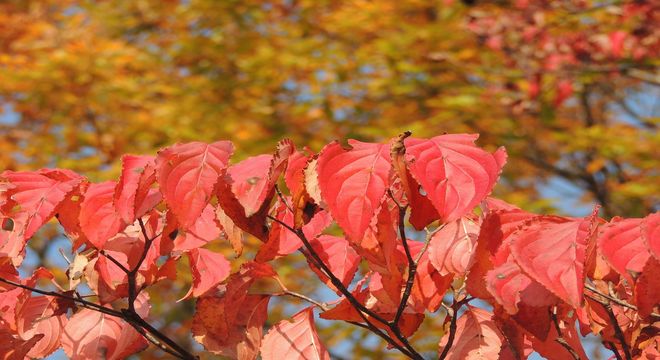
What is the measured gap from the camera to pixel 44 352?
1355 mm

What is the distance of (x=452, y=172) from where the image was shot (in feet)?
3.35

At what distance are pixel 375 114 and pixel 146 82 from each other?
2179 mm

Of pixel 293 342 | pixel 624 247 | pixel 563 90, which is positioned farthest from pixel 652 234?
pixel 563 90

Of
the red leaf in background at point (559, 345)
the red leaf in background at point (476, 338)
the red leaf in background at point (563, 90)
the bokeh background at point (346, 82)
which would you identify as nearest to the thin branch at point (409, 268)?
the red leaf in background at point (476, 338)

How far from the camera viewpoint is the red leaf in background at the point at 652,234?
37.4 inches

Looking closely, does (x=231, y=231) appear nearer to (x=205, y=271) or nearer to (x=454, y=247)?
(x=205, y=271)

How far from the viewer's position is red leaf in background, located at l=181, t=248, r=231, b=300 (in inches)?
52.7

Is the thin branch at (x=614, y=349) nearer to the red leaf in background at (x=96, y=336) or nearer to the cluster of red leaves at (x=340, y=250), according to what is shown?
the cluster of red leaves at (x=340, y=250)

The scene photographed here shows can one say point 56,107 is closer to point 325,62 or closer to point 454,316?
point 325,62

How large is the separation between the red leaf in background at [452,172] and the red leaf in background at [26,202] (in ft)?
1.78

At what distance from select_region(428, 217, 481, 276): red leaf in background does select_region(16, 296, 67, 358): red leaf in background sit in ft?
2.18

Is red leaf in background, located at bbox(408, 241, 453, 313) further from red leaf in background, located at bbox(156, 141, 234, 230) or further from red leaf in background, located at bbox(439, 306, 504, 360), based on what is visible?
red leaf in background, located at bbox(156, 141, 234, 230)

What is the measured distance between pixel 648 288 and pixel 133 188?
71 centimetres

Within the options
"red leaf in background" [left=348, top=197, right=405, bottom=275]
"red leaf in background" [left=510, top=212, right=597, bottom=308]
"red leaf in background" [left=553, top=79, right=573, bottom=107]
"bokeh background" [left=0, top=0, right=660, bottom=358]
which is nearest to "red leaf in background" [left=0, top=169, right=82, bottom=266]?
"red leaf in background" [left=348, top=197, right=405, bottom=275]
